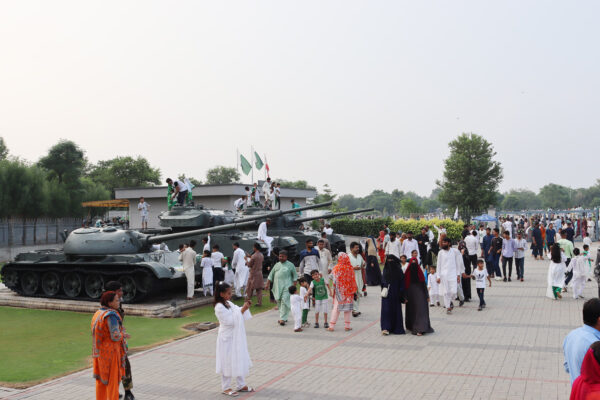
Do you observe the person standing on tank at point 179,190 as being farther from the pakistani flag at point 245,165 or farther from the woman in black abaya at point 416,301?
the pakistani flag at point 245,165

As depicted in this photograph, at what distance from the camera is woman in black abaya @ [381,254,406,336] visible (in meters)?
10.6

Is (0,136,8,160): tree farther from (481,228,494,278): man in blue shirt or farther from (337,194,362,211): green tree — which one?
(337,194,362,211): green tree

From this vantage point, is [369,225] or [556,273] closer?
[556,273]

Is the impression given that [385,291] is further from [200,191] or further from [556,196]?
[556,196]

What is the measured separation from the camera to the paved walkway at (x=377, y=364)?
7152mm

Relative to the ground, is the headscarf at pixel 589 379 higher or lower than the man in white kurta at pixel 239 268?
higher

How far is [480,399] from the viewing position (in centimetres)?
665

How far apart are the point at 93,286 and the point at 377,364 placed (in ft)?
33.3

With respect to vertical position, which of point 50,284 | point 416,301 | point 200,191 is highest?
point 200,191

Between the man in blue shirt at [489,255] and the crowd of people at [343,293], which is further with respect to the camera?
the man in blue shirt at [489,255]

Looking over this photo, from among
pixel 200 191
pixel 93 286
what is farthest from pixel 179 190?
pixel 200 191


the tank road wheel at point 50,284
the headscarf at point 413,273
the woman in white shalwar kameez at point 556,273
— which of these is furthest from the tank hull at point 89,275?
the woman in white shalwar kameez at point 556,273

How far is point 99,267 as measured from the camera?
15.3 m

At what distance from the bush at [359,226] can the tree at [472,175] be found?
12.3 m
